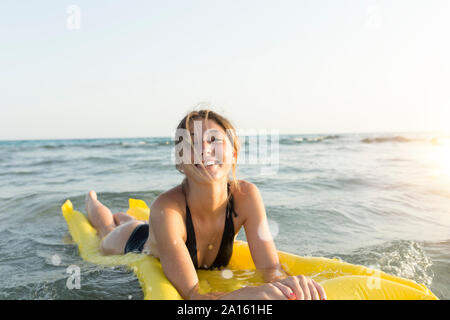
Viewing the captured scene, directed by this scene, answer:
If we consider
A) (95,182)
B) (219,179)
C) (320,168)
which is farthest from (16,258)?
(320,168)

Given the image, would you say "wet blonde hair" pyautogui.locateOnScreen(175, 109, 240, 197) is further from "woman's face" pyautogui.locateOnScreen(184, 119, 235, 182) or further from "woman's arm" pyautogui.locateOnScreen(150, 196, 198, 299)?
"woman's arm" pyautogui.locateOnScreen(150, 196, 198, 299)

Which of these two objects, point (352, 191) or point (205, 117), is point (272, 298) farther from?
point (352, 191)

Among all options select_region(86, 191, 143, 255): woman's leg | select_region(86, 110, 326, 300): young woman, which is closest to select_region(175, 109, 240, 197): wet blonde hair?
select_region(86, 110, 326, 300): young woman

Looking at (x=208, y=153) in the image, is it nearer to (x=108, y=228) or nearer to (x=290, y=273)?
(x=290, y=273)

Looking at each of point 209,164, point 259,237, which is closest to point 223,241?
point 259,237

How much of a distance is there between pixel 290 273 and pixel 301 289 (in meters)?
0.96

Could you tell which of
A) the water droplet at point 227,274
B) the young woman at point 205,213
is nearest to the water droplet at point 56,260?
the young woman at point 205,213

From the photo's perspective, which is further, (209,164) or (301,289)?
(209,164)

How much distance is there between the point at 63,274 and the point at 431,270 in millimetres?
3376

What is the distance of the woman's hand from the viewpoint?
6.28 feet

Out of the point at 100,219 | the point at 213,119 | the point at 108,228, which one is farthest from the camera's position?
the point at 100,219

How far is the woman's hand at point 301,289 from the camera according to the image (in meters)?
1.91

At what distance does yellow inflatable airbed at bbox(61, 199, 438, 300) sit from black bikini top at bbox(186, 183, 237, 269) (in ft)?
0.28

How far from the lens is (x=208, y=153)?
248cm
